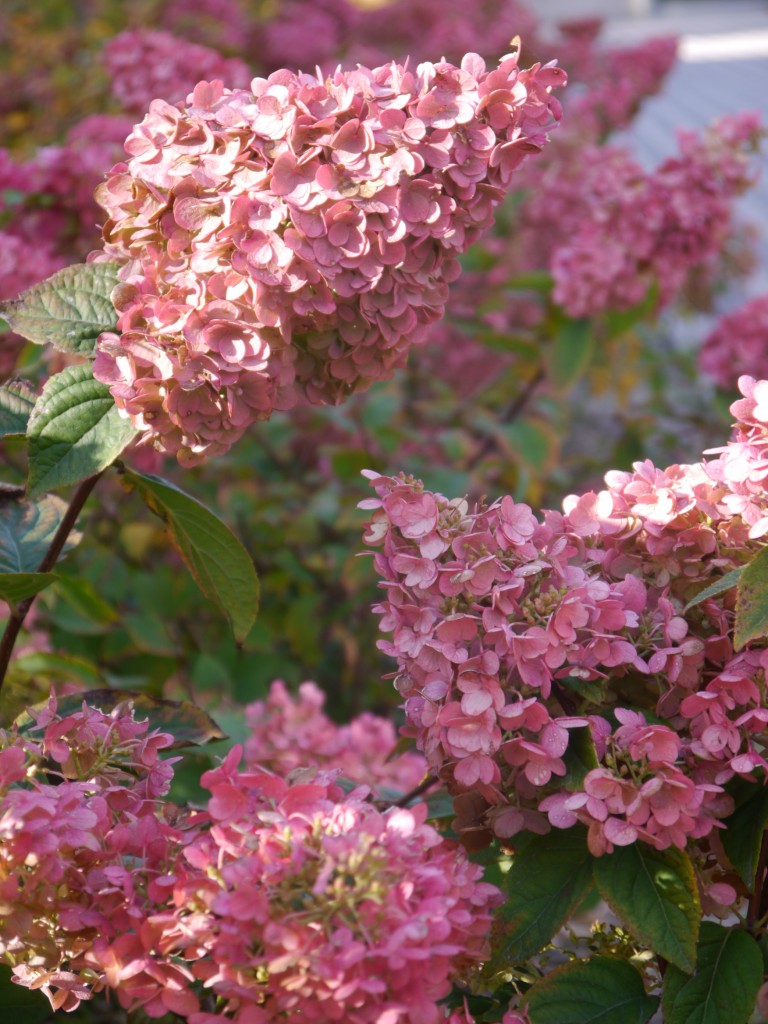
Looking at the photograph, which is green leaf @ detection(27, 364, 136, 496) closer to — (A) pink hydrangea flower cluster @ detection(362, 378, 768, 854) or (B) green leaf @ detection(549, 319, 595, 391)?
(A) pink hydrangea flower cluster @ detection(362, 378, 768, 854)

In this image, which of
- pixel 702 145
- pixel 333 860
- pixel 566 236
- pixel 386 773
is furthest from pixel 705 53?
pixel 333 860

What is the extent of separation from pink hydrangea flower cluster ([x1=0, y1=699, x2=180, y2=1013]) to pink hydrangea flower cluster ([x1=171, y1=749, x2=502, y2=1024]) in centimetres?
4

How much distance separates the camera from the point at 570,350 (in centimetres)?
182

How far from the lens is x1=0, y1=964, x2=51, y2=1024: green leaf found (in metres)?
0.67

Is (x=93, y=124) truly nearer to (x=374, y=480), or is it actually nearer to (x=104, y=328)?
(x=104, y=328)

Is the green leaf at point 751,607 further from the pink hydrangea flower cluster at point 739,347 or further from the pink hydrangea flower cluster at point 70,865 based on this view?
the pink hydrangea flower cluster at point 739,347

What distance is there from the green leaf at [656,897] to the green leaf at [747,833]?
0.04 m

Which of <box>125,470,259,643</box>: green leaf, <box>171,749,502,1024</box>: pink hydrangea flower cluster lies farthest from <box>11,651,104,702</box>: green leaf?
<box>171,749,502,1024</box>: pink hydrangea flower cluster

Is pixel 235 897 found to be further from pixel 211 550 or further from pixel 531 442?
pixel 531 442

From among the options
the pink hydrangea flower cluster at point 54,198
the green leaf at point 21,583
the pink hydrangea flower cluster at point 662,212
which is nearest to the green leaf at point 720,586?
the green leaf at point 21,583

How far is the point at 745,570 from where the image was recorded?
558 millimetres

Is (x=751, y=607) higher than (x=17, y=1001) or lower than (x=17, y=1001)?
higher

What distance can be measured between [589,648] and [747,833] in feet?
0.50

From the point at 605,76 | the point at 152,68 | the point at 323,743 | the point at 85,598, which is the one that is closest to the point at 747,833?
the point at 323,743
